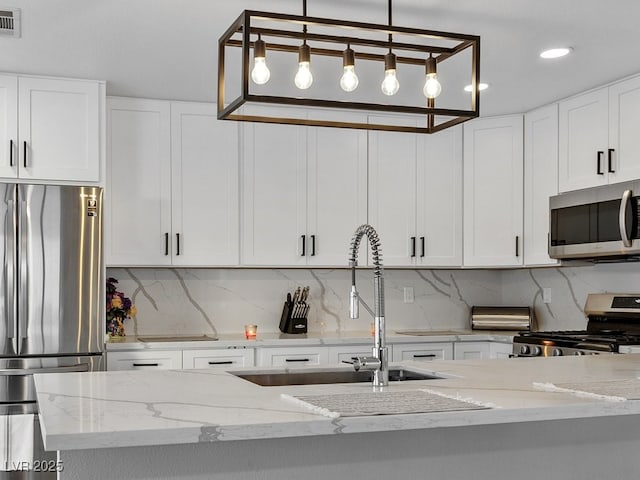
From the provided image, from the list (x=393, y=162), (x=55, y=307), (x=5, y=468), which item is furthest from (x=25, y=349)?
(x=393, y=162)

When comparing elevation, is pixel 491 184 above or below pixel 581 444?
above

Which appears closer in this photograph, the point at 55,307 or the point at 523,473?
the point at 523,473

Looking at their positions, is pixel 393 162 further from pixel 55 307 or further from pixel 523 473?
pixel 523 473

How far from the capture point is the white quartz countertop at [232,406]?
174 cm

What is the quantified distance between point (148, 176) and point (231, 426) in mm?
3300

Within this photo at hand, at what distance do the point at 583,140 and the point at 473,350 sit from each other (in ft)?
4.93

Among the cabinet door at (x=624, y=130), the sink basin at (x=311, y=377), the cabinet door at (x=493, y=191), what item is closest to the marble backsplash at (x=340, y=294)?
the cabinet door at (x=493, y=191)

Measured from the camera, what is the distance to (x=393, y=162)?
17.6ft

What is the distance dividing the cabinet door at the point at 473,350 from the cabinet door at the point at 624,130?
1.39 metres

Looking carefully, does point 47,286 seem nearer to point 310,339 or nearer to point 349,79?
point 310,339

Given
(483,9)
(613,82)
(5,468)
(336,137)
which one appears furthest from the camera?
(336,137)

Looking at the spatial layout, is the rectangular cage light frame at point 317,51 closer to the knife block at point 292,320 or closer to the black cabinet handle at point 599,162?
the black cabinet handle at point 599,162

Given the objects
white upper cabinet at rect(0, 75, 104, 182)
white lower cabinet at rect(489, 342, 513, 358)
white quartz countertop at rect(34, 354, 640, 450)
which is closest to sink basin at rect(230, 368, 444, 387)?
white quartz countertop at rect(34, 354, 640, 450)

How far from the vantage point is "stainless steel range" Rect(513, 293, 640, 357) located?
166 inches
